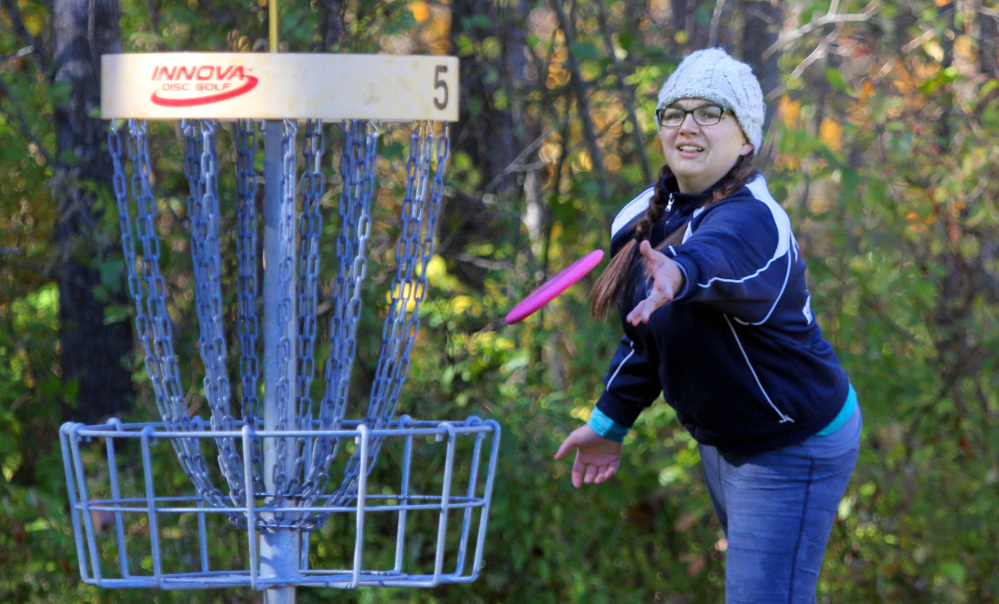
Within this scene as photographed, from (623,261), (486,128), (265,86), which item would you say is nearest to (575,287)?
(486,128)

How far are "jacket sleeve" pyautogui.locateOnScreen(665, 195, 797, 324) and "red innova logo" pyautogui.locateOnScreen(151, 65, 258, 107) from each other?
0.80 m

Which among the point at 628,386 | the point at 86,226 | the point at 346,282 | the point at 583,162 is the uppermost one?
the point at 346,282

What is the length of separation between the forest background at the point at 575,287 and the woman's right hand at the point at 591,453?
2.92ft

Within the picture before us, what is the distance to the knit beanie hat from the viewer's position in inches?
90.7

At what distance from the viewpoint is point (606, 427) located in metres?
2.64

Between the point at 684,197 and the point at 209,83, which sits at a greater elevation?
the point at 209,83

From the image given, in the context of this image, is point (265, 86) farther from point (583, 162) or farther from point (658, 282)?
point (583, 162)

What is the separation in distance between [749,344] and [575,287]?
2.09 m

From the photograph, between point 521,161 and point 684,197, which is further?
point 521,161

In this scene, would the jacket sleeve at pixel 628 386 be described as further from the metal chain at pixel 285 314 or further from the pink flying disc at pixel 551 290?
the metal chain at pixel 285 314

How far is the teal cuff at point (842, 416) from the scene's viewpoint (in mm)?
2354

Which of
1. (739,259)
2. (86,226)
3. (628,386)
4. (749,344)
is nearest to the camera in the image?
(739,259)

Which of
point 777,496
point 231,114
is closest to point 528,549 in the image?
point 777,496

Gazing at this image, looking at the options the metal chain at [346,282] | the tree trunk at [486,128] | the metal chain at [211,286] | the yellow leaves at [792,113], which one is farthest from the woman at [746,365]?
the yellow leaves at [792,113]
